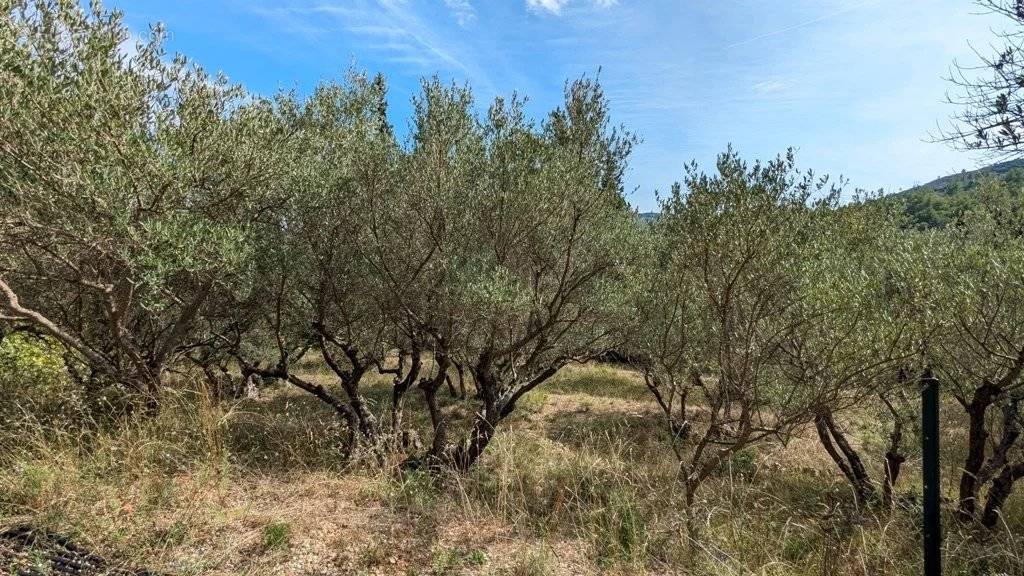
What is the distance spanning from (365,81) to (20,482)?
726 centimetres

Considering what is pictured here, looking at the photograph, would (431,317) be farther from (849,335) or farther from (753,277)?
(849,335)

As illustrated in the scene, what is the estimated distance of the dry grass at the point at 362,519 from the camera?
415 cm

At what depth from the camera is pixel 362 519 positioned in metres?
4.95

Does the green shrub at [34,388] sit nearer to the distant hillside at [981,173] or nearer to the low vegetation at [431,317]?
the low vegetation at [431,317]

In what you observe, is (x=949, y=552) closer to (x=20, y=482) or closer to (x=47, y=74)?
(x=20, y=482)

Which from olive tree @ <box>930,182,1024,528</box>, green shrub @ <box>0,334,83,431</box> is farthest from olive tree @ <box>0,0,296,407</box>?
olive tree @ <box>930,182,1024,528</box>

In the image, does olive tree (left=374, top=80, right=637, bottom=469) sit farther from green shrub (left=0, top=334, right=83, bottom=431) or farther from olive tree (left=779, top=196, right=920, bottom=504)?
green shrub (left=0, top=334, right=83, bottom=431)

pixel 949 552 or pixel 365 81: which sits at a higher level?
pixel 365 81

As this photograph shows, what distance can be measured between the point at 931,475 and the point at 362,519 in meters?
4.86

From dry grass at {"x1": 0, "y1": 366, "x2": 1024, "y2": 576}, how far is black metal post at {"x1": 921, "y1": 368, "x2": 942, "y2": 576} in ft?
1.67

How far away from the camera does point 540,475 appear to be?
683cm

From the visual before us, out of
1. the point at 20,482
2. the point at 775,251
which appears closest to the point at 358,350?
the point at 20,482

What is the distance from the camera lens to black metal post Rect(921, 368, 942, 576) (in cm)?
364

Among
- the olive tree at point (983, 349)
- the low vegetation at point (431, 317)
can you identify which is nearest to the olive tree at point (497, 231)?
the low vegetation at point (431, 317)
